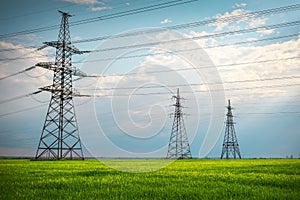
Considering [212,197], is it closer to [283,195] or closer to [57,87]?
[283,195]

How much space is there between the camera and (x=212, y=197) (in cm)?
814

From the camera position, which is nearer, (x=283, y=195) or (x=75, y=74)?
(x=283, y=195)

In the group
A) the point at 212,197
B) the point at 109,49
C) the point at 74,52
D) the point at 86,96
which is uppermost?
the point at 74,52

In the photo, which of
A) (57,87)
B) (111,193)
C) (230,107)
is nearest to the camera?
(111,193)

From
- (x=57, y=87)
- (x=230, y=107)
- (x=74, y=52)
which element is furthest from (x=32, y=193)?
(x=230, y=107)

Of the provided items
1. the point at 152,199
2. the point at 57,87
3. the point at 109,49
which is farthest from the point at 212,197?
the point at 57,87

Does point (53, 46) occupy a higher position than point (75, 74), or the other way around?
point (53, 46)

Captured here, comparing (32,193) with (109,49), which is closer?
(32,193)

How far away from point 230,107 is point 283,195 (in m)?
65.5

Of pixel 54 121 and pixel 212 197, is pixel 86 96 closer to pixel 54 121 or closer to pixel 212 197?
pixel 54 121

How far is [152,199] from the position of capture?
26.0 ft

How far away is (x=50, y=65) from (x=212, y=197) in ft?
123

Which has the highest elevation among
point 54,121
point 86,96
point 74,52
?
point 74,52

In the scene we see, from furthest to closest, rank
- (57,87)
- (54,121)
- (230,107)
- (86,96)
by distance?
(230,107) → (86,96) → (57,87) → (54,121)
